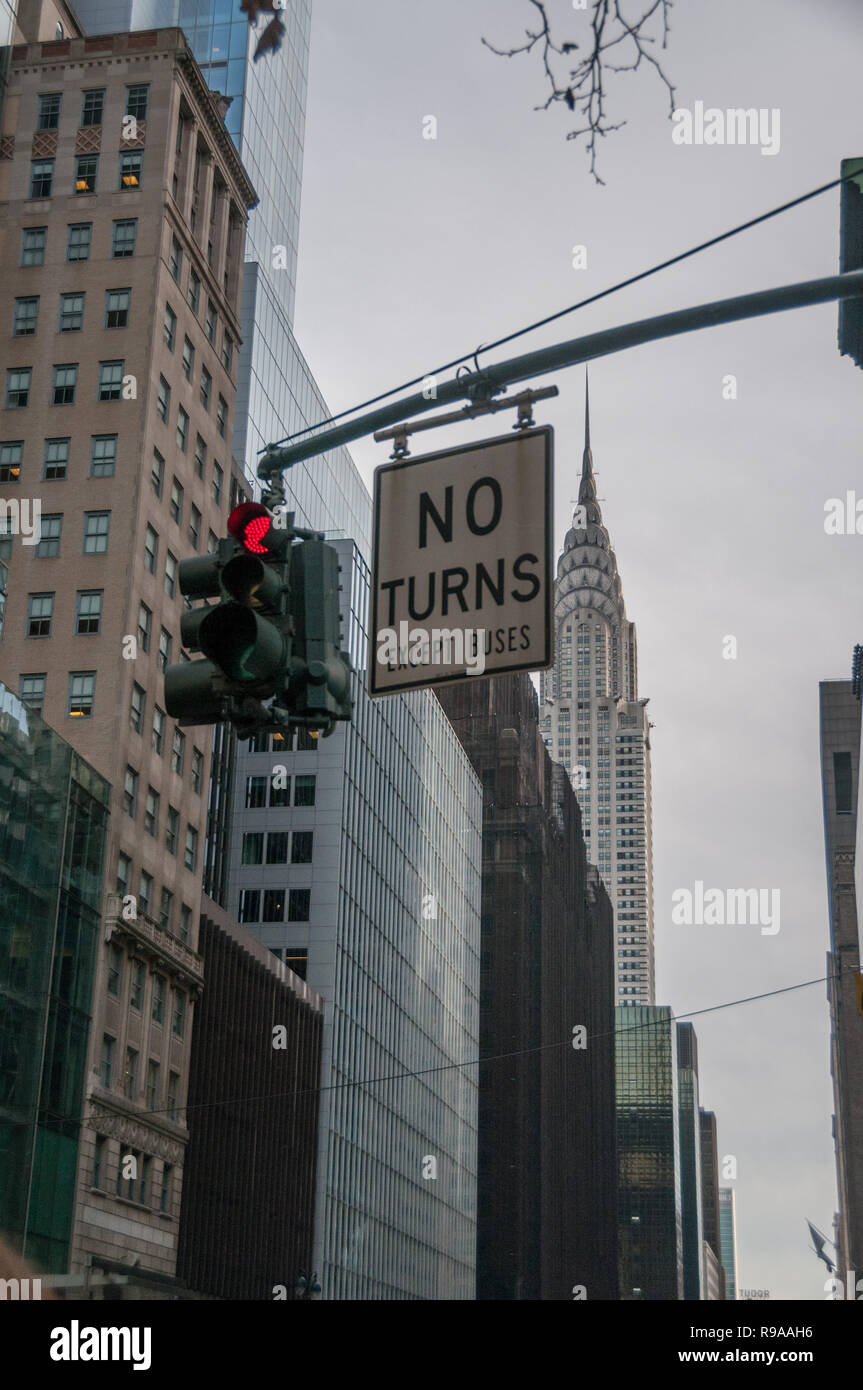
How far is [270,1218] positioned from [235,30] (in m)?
82.0

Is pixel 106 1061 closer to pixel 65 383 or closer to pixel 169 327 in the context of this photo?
pixel 65 383

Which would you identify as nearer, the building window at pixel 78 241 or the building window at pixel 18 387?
the building window at pixel 18 387

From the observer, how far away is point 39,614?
189 ft

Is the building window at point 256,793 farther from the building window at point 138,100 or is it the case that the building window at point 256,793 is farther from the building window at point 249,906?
the building window at point 138,100

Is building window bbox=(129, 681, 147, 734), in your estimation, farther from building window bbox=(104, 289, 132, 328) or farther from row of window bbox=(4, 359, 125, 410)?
building window bbox=(104, 289, 132, 328)

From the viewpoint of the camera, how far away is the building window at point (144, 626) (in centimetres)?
5791

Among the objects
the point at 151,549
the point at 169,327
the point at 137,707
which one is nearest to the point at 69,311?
the point at 169,327

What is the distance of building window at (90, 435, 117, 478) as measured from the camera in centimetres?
5878

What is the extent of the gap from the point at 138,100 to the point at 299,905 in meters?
38.9

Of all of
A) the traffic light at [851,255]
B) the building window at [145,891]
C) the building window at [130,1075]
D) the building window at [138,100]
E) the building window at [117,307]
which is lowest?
the building window at [130,1075]

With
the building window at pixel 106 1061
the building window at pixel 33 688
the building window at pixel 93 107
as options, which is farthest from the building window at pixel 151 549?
the building window at pixel 93 107

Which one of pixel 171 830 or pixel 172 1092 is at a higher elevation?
pixel 171 830

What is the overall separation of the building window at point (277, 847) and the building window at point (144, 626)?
90.0ft

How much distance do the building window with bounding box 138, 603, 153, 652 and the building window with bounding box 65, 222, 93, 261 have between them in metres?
14.2
